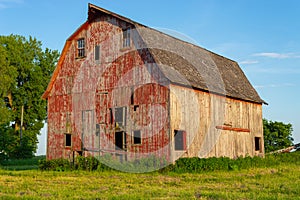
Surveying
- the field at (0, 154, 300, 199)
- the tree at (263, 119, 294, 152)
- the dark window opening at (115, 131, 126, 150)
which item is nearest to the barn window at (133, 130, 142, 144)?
A: the dark window opening at (115, 131, 126, 150)

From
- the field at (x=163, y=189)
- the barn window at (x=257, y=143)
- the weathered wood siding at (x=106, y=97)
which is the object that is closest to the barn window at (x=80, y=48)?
the weathered wood siding at (x=106, y=97)

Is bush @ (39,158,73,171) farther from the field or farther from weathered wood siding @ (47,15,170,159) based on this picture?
the field

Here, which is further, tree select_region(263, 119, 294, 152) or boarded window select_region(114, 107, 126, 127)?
tree select_region(263, 119, 294, 152)

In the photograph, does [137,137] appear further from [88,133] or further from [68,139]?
[68,139]

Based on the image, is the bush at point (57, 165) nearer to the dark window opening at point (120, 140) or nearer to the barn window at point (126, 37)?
the dark window opening at point (120, 140)

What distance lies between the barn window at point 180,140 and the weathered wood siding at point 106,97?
117 centimetres

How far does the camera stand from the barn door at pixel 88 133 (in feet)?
81.6

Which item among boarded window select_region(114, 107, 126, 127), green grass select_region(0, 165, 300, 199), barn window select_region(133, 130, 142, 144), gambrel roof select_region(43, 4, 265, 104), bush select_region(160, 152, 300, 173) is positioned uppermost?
gambrel roof select_region(43, 4, 265, 104)

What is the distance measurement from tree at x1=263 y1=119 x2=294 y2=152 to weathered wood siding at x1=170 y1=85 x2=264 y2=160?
13.0 meters

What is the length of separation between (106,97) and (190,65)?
552cm

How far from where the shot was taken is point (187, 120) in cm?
2306

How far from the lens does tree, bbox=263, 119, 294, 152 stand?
42781 millimetres

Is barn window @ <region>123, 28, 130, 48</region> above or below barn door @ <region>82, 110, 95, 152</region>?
above

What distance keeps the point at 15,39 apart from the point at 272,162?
106ft
